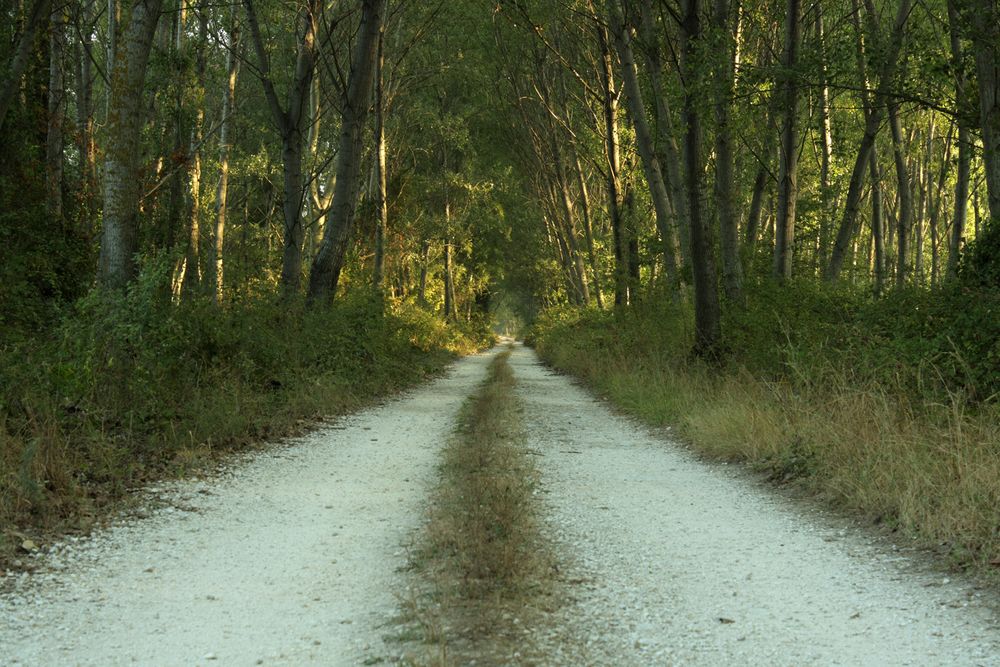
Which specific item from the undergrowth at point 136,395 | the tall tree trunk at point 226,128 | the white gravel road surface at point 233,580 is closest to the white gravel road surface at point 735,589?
the white gravel road surface at point 233,580

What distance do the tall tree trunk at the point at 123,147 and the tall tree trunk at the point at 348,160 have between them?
7.19 m

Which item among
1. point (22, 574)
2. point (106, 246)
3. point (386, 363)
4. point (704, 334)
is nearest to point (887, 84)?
point (704, 334)

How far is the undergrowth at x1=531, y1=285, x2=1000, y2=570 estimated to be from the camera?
600 cm

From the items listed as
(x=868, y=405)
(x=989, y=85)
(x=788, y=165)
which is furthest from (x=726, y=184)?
(x=868, y=405)

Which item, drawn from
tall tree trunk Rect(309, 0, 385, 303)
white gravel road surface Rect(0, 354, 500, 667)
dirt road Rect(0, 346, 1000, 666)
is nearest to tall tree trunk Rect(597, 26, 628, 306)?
tall tree trunk Rect(309, 0, 385, 303)

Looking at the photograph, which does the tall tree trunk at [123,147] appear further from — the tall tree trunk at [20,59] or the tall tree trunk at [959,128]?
the tall tree trunk at [959,128]

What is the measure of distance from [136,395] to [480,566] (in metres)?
5.32

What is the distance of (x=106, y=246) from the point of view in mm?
10055

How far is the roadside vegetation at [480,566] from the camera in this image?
12.6 feet

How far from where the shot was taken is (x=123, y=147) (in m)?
10.0

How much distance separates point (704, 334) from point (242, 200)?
26.2 m

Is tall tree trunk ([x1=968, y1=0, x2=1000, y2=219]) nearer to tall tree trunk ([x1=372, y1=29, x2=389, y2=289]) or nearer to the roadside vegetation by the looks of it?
the roadside vegetation

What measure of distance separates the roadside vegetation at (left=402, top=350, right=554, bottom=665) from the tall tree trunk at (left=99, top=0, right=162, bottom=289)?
470cm

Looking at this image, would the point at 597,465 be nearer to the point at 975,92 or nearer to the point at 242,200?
the point at 975,92
